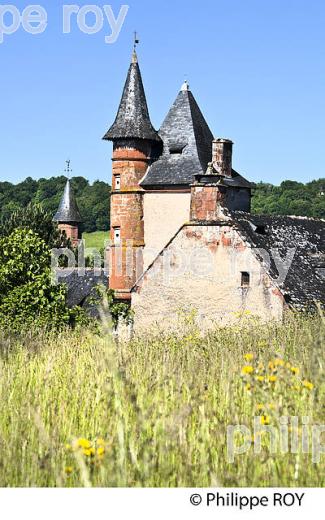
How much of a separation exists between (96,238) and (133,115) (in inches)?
3135

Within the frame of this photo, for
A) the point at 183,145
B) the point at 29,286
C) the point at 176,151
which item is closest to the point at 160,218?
the point at 176,151

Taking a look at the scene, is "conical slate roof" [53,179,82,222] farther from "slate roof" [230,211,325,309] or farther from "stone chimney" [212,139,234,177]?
"slate roof" [230,211,325,309]

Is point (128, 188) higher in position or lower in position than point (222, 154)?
lower

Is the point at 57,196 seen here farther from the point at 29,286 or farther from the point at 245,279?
the point at 29,286

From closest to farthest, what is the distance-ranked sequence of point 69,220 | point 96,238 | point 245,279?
point 245,279 → point 69,220 → point 96,238

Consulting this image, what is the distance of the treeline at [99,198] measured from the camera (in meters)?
104

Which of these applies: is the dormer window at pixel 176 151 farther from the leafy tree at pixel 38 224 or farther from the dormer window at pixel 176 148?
the leafy tree at pixel 38 224

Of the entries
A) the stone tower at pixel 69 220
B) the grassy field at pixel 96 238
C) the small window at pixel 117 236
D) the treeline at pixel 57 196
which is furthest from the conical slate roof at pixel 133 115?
the treeline at pixel 57 196

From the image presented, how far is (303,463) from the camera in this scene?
18.0ft

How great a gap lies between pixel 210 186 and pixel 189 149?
1178cm

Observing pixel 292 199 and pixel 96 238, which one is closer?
pixel 292 199

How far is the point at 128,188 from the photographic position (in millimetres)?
41438
